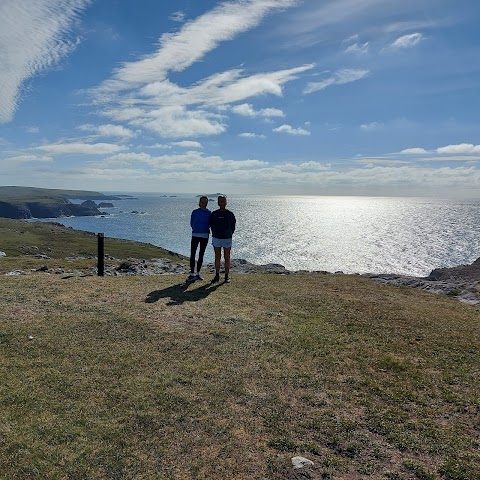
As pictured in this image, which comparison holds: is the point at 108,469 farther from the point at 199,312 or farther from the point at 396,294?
the point at 396,294

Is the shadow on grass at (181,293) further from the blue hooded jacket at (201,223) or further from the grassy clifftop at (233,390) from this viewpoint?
the blue hooded jacket at (201,223)

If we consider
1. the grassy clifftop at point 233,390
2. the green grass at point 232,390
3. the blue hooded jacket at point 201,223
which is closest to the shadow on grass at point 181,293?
the grassy clifftop at point 233,390

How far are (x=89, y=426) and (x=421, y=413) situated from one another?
6038 mm

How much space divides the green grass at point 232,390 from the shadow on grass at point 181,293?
1.45ft

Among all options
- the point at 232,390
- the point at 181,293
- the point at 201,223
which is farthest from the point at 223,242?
the point at 232,390

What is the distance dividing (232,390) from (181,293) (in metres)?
8.01

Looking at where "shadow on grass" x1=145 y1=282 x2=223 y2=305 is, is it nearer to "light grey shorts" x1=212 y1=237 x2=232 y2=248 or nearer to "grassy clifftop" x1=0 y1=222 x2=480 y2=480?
"grassy clifftop" x1=0 y1=222 x2=480 y2=480

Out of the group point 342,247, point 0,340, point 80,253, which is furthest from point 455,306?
point 342,247

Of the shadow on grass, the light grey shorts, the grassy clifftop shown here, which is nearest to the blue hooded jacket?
the light grey shorts

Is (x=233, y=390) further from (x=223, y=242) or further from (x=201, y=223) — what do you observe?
(x=201, y=223)

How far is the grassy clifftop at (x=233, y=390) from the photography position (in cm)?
596

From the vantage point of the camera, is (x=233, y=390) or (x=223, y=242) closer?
(x=233, y=390)

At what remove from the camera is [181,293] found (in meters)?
15.6

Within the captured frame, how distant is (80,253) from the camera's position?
126 m
